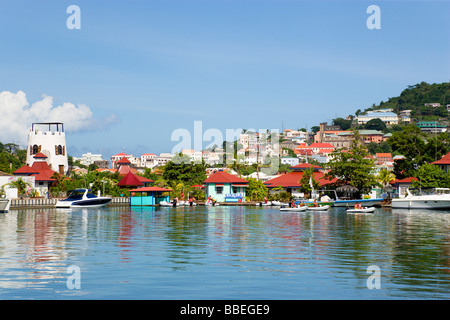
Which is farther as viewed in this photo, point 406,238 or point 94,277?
point 406,238

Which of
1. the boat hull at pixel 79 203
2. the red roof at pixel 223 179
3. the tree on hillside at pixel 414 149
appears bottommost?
the boat hull at pixel 79 203

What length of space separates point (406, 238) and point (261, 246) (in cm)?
951

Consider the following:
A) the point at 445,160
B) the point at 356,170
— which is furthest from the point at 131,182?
the point at 445,160

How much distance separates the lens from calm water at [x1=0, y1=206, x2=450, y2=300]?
15484 mm

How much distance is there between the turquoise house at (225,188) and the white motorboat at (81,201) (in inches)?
720

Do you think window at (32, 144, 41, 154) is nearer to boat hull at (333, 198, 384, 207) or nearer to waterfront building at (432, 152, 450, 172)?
boat hull at (333, 198, 384, 207)

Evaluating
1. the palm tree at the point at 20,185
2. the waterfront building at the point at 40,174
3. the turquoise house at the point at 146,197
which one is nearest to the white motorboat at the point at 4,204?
the palm tree at the point at 20,185

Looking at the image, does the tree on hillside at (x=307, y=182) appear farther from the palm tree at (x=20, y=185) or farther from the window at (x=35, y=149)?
the window at (x=35, y=149)

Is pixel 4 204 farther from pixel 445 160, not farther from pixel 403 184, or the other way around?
pixel 445 160

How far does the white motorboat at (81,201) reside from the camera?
71938 mm
